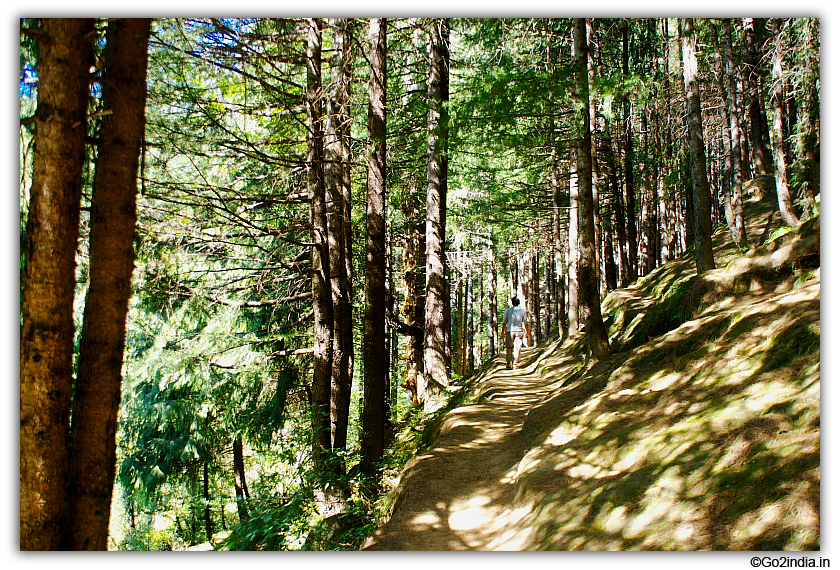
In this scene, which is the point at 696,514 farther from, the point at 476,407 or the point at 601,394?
the point at 476,407

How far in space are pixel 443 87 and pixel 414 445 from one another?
272 inches

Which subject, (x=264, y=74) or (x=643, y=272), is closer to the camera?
(x=264, y=74)

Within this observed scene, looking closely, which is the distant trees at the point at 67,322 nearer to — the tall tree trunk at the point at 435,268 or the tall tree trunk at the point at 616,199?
the tall tree trunk at the point at 435,268

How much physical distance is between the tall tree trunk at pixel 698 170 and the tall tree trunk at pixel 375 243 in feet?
16.0

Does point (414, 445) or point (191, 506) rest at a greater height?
point (414, 445)

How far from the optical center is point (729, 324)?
17.1 feet

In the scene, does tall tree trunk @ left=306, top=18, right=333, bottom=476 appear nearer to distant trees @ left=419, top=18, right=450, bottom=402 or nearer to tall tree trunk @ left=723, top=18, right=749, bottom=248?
distant trees @ left=419, top=18, right=450, bottom=402

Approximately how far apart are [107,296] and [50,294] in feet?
0.94

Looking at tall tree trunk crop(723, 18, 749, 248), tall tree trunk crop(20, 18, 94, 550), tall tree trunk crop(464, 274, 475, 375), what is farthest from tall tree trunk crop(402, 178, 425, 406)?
tall tree trunk crop(464, 274, 475, 375)

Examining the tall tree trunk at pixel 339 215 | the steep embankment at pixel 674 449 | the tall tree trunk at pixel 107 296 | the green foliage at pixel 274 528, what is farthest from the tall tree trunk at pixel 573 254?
the tall tree trunk at pixel 107 296

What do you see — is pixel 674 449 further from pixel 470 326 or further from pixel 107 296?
pixel 470 326

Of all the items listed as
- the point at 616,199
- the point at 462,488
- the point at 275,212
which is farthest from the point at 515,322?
the point at 616,199

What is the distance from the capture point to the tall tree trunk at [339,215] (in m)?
6.91

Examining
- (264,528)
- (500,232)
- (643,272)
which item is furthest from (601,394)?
(643,272)
